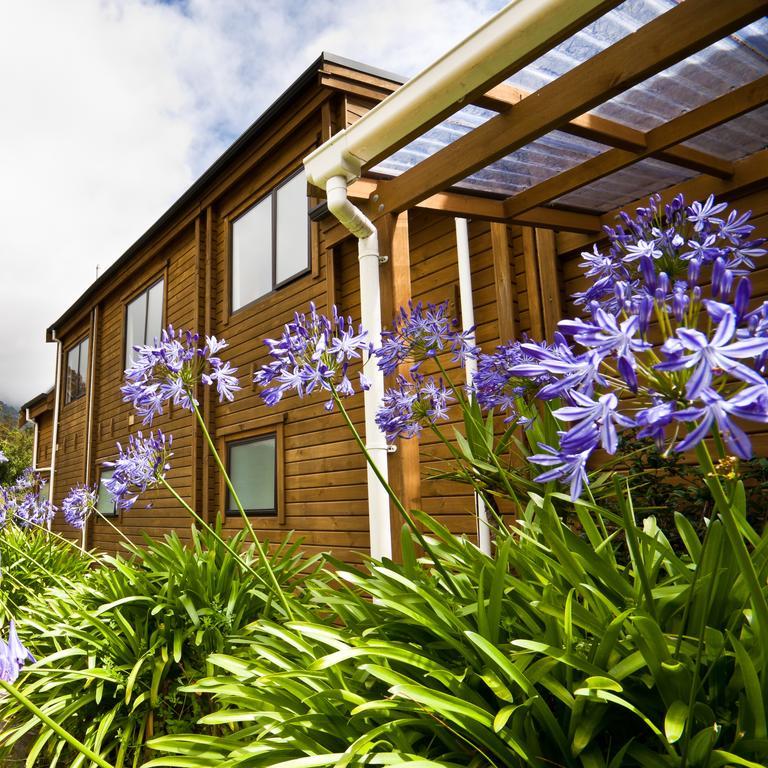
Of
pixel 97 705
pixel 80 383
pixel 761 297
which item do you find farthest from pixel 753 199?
pixel 80 383

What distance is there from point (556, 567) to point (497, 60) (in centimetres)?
210

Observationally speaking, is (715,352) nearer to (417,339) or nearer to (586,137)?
(417,339)

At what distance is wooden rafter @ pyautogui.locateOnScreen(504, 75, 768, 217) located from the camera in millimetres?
2777

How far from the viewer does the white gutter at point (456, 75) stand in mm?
2371

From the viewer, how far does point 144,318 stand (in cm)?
1137

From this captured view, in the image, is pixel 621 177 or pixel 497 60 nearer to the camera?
pixel 497 60

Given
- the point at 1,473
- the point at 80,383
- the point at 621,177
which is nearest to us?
the point at 621,177

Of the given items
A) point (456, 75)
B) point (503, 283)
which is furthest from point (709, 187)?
point (456, 75)

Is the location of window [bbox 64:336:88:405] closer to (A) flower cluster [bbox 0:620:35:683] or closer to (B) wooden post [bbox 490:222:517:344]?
(B) wooden post [bbox 490:222:517:344]

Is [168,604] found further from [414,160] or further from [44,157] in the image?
[44,157]

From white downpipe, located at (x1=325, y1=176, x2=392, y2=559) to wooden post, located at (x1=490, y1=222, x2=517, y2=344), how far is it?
1034mm

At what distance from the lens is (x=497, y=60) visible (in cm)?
255

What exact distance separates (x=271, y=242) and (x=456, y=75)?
527 cm

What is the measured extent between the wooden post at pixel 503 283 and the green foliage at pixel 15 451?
84.3 ft
